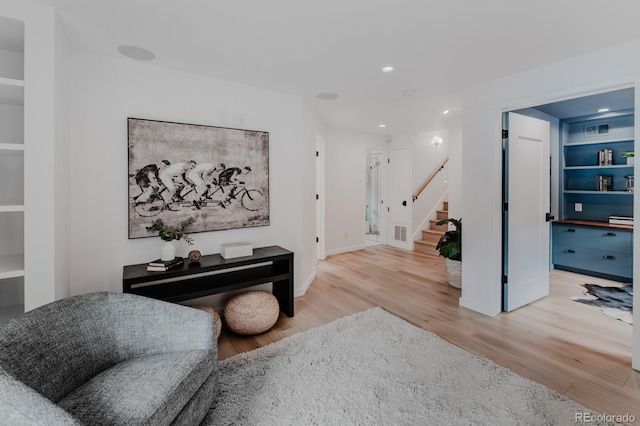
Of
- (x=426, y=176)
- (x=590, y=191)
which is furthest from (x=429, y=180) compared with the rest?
(x=590, y=191)

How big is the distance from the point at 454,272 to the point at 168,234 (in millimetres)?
3326

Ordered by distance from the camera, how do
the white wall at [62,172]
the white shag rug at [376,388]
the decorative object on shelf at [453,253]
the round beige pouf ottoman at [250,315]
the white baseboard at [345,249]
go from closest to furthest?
1. the white shag rug at [376,388]
2. the white wall at [62,172]
3. the round beige pouf ottoman at [250,315]
4. the decorative object on shelf at [453,253]
5. the white baseboard at [345,249]

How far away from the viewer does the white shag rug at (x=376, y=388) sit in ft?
5.61

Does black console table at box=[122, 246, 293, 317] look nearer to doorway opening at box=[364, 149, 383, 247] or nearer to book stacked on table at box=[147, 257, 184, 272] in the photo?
book stacked on table at box=[147, 257, 184, 272]

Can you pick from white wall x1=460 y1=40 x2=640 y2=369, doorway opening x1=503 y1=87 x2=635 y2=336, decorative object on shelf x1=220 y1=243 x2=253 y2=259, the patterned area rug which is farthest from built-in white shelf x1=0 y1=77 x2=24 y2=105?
the patterned area rug

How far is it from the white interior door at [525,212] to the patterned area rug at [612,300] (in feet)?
1.59

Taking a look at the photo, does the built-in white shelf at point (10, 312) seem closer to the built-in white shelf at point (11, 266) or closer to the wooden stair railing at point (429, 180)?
the built-in white shelf at point (11, 266)

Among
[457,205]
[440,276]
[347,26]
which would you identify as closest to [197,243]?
[347,26]

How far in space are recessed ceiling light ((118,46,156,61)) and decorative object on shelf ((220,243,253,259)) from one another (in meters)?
1.71

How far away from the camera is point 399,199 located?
6387 mm

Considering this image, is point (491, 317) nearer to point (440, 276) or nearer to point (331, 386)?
point (440, 276)

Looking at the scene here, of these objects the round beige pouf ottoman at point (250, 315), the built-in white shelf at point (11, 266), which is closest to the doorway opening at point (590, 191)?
the round beige pouf ottoman at point (250, 315)

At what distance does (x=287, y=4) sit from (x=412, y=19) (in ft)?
2.59

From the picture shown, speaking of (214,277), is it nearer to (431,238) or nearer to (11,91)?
(11,91)
